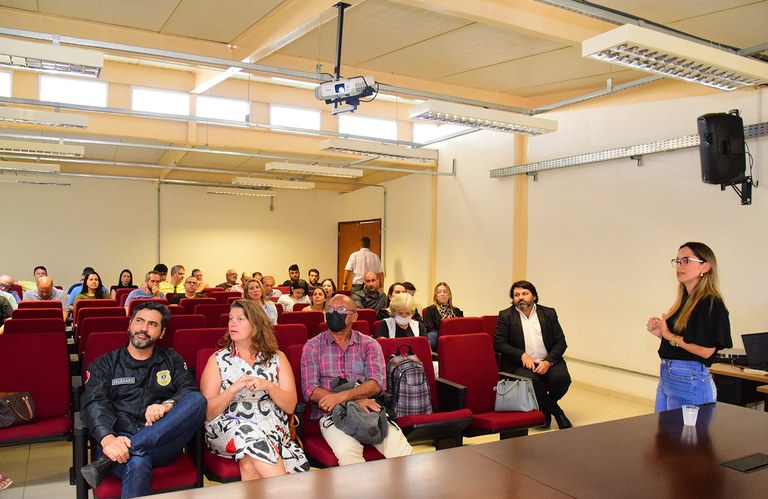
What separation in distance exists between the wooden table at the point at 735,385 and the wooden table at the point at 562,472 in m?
2.30

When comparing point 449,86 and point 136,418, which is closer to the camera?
point 136,418

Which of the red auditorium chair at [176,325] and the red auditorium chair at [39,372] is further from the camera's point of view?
the red auditorium chair at [176,325]

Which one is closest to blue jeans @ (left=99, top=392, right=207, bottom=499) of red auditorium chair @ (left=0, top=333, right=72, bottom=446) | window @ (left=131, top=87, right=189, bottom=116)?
red auditorium chair @ (left=0, top=333, right=72, bottom=446)

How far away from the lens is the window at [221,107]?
9.52 metres

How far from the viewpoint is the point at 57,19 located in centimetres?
573

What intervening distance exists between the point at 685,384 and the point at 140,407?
2.74m

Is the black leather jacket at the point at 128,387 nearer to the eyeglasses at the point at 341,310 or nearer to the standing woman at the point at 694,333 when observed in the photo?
the eyeglasses at the point at 341,310

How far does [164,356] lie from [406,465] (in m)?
1.69

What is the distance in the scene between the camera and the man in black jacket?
106 inches

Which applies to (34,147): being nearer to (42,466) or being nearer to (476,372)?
(42,466)

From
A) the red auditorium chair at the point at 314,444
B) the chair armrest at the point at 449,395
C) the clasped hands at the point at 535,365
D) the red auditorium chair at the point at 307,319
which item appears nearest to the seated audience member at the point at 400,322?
the clasped hands at the point at 535,365

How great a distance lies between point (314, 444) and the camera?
10.9 feet

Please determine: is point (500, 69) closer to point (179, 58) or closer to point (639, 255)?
point (639, 255)

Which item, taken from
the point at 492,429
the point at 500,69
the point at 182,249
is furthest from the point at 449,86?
the point at 182,249
